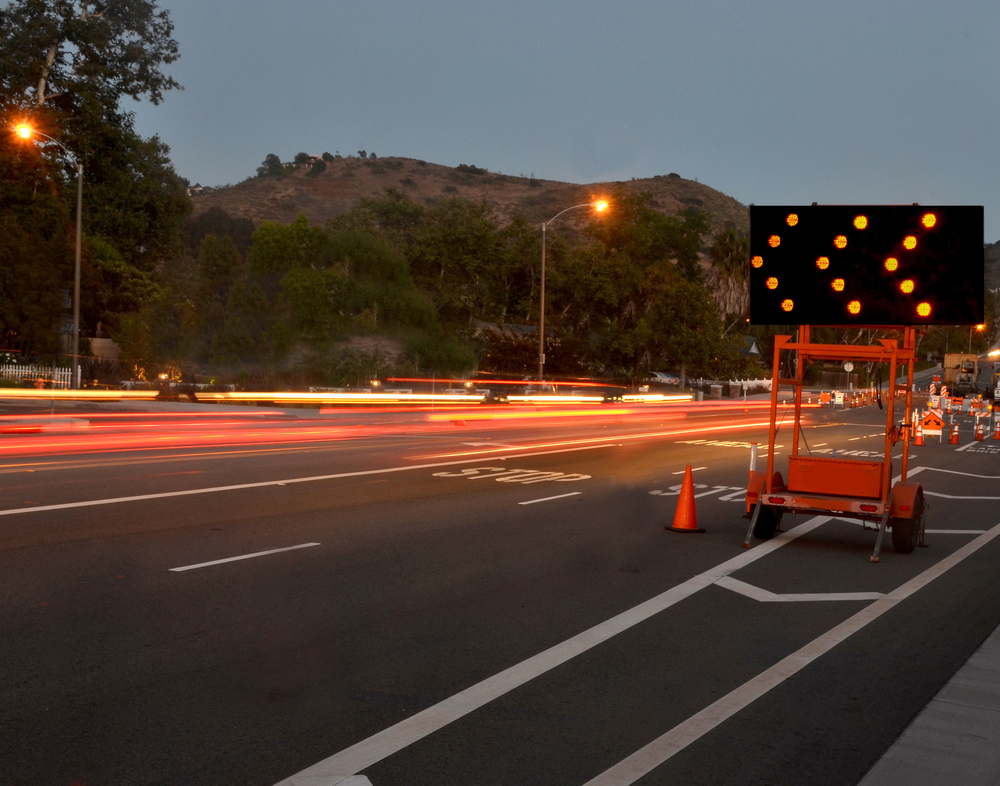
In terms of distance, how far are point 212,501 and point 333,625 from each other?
6337 millimetres

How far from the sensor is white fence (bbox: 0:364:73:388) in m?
40.8

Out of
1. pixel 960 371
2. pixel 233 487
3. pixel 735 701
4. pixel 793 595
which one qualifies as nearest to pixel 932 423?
pixel 233 487

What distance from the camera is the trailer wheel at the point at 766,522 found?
37.0 feet

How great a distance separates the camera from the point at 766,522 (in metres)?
11.3

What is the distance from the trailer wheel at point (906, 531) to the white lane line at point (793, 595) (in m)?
1.95

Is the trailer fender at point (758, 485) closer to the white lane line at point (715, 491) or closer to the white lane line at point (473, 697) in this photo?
the white lane line at point (473, 697)

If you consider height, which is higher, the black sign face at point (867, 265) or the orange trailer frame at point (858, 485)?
the black sign face at point (867, 265)

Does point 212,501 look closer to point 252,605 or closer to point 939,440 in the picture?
point 252,605

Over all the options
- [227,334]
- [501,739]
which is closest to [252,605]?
[501,739]

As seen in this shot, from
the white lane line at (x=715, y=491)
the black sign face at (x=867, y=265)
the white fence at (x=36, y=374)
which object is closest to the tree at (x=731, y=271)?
the white fence at (x=36, y=374)

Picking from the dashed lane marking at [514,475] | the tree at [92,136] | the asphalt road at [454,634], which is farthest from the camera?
the tree at [92,136]

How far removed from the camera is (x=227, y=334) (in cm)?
4434

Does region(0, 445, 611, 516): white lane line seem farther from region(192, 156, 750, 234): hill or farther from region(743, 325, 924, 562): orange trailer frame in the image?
region(192, 156, 750, 234): hill

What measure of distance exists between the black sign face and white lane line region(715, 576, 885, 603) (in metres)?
3.00
